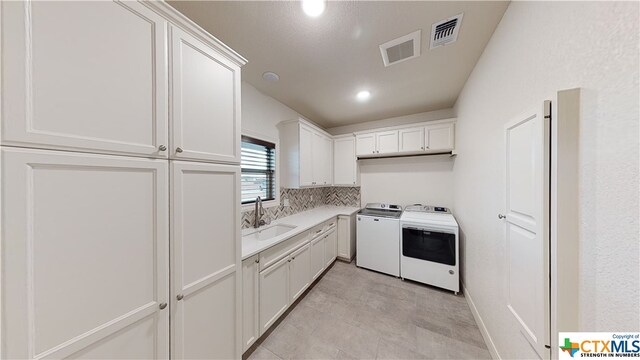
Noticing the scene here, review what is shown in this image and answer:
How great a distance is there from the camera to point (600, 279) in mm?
665

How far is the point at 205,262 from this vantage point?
111 cm

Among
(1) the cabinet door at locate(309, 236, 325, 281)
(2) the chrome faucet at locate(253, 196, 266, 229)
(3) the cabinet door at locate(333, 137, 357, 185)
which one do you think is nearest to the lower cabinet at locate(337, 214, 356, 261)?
(1) the cabinet door at locate(309, 236, 325, 281)

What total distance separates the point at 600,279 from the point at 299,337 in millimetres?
1918

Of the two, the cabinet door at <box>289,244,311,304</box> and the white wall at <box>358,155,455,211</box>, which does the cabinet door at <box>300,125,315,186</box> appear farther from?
the white wall at <box>358,155,455,211</box>

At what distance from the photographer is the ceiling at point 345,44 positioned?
50.4 inches

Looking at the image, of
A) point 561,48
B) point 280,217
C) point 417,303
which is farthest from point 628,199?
point 280,217

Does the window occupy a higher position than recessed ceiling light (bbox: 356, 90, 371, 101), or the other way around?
recessed ceiling light (bbox: 356, 90, 371, 101)

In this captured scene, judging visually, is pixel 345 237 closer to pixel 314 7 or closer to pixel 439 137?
pixel 439 137

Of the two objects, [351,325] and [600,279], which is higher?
[600,279]

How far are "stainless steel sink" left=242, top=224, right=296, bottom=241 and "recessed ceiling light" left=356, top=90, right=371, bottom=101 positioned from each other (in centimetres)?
198

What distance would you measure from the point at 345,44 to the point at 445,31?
782mm

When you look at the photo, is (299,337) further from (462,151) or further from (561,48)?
(462,151)

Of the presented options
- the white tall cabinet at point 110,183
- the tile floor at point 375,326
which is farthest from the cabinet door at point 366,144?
the white tall cabinet at point 110,183

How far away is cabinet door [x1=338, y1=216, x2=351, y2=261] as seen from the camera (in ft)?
10.1
